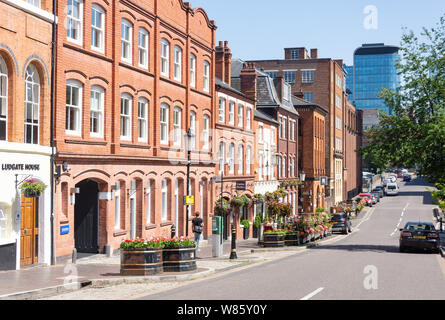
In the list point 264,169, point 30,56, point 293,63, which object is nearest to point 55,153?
point 30,56

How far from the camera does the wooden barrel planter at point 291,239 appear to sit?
3509 cm

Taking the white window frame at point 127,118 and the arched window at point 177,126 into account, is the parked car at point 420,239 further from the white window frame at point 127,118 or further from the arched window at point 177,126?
the white window frame at point 127,118

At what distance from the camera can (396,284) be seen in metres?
16.5

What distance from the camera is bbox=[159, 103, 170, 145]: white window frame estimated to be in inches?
1258

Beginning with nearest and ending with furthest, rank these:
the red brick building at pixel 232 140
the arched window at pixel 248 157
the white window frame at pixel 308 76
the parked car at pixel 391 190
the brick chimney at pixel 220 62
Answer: the red brick building at pixel 232 140
the brick chimney at pixel 220 62
the arched window at pixel 248 157
the white window frame at pixel 308 76
the parked car at pixel 391 190

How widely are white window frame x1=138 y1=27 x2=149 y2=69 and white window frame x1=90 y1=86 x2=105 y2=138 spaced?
4364 mm

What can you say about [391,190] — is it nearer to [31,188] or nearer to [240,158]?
[240,158]

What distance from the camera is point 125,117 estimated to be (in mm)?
28094

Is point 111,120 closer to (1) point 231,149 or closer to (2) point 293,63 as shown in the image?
(1) point 231,149

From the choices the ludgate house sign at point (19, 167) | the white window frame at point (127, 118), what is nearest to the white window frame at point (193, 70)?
the white window frame at point (127, 118)

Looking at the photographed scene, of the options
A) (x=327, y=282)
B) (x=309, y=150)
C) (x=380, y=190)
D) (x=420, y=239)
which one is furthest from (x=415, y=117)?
(x=380, y=190)

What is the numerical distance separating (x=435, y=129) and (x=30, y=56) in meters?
20.1

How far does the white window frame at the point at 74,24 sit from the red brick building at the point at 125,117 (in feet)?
0.13
